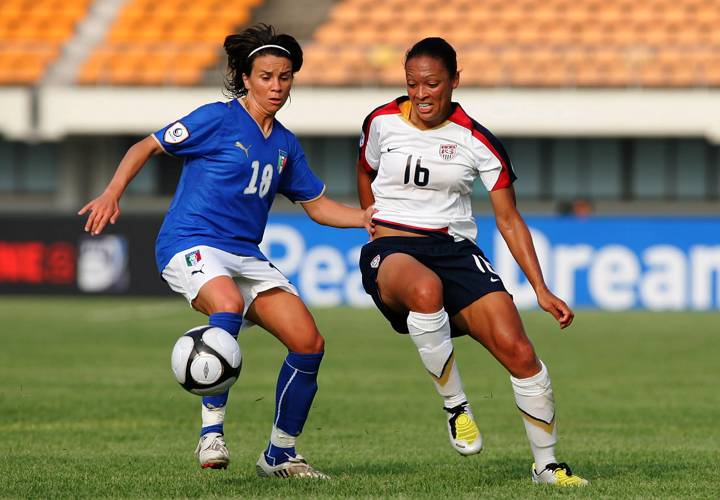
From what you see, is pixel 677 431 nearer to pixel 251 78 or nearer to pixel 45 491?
pixel 251 78

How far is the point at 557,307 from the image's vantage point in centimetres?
659

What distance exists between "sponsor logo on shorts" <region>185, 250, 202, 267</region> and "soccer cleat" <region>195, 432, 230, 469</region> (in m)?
0.87

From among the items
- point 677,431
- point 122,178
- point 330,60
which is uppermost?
point 330,60

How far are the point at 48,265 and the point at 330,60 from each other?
24.3 ft

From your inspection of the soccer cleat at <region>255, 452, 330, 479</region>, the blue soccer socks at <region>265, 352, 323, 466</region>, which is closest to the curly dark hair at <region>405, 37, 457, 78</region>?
the blue soccer socks at <region>265, 352, 323, 466</region>

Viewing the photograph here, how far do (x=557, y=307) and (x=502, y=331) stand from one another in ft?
0.96

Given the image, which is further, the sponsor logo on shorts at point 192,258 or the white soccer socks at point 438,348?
the sponsor logo on shorts at point 192,258

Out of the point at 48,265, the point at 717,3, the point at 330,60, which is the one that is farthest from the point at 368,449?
the point at 717,3

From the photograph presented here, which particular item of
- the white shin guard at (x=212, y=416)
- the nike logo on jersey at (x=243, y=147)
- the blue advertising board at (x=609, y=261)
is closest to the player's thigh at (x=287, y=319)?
the white shin guard at (x=212, y=416)

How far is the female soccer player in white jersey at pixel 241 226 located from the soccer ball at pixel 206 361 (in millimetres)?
259

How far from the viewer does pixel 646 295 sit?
22578 millimetres

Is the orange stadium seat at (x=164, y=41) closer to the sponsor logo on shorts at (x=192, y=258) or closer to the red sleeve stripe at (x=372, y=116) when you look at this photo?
the red sleeve stripe at (x=372, y=116)

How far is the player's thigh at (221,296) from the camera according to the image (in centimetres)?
690

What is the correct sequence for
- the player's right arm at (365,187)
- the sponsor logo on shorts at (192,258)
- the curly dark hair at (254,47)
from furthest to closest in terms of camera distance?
the player's right arm at (365,187) → the curly dark hair at (254,47) → the sponsor logo on shorts at (192,258)
